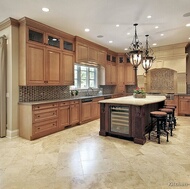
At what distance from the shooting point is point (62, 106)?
4.85m

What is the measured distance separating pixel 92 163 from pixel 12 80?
9.79 feet

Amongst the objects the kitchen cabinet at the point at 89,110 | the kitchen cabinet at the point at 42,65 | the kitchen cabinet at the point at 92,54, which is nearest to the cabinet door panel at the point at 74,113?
the kitchen cabinet at the point at 89,110

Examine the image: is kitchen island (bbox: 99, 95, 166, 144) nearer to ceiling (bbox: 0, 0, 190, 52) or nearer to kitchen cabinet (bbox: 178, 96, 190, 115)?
ceiling (bbox: 0, 0, 190, 52)

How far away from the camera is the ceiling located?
132 inches

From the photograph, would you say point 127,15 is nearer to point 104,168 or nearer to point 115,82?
point 104,168

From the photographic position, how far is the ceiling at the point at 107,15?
11.0 feet

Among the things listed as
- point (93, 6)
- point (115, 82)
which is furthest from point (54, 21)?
→ point (115, 82)

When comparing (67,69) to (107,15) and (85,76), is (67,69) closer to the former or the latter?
(85,76)

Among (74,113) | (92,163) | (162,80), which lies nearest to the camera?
(92,163)

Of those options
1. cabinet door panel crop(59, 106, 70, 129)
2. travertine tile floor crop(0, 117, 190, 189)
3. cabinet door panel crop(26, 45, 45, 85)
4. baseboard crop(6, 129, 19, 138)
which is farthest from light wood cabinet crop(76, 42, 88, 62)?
baseboard crop(6, 129, 19, 138)

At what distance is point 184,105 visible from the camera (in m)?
6.83

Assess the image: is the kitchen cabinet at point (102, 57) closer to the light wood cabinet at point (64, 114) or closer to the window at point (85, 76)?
the window at point (85, 76)

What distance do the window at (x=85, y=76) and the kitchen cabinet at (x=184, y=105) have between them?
385 centimetres

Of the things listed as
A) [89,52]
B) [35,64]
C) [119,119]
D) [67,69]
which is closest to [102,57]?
[89,52]
